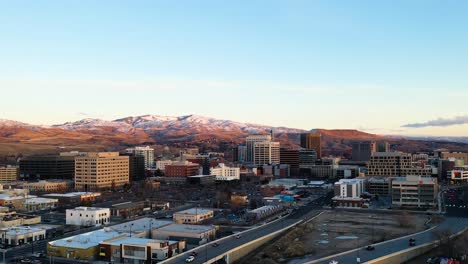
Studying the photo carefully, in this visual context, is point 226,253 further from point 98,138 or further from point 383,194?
point 98,138

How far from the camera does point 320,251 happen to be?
17812 mm

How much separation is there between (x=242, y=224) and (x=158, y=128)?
152055 mm

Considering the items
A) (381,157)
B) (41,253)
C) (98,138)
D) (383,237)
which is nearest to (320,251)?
(383,237)

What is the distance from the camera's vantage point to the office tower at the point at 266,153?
2537 inches

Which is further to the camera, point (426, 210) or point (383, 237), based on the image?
point (426, 210)

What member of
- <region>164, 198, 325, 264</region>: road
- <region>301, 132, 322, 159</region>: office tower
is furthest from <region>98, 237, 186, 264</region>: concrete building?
<region>301, 132, 322, 159</region>: office tower

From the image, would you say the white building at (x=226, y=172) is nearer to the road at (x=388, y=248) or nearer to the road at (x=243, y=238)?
the road at (x=243, y=238)

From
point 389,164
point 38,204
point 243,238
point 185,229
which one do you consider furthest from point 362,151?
point 243,238

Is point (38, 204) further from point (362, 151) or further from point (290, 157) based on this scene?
point (362, 151)

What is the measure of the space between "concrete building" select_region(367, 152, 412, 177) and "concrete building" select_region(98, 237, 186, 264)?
96.4 feet

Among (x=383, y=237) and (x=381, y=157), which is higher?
(x=381, y=157)

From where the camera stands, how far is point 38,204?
29.2m

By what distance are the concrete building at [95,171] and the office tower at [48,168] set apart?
8614 millimetres

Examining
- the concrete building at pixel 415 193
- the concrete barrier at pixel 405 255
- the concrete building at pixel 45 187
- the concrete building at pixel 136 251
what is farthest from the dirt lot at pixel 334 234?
the concrete building at pixel 45 187
